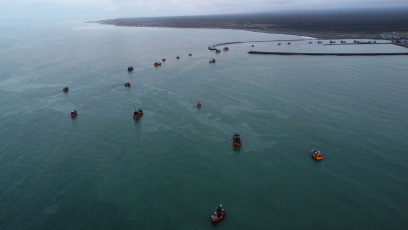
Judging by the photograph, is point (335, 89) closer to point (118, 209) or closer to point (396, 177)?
point (396, 177)

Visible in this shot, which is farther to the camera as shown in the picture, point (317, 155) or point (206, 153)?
point (206, 153)

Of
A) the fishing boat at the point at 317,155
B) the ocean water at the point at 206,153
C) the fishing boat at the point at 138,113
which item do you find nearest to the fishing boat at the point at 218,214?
the ocean water at the point at 206,153

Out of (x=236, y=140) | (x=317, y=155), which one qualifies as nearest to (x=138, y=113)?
(x=236, y=140)

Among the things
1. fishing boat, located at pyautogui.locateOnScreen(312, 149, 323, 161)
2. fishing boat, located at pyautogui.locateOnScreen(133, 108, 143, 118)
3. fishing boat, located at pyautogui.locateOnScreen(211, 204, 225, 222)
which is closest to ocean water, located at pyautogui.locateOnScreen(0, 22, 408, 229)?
fishing boat, located at pyautogui.locateOnScreen(211, 204, 225, 222)

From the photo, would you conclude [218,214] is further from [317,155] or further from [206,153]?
[317,155]

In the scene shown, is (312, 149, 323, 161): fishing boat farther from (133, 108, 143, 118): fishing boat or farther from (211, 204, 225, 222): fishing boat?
(133, 108, 143, 118): fishing boat
